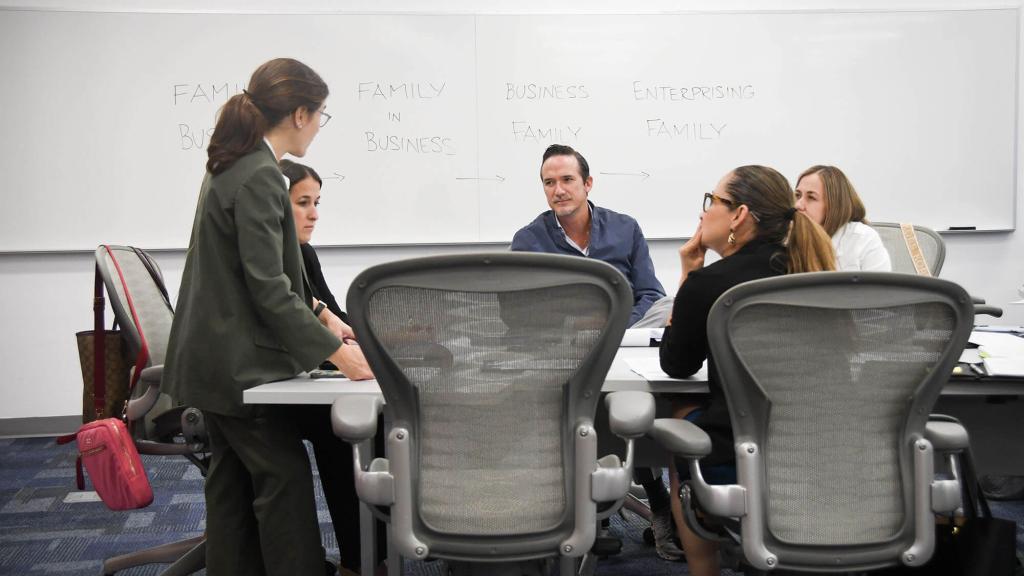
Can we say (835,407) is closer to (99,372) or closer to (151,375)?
(151,375)

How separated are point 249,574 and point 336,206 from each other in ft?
8.02

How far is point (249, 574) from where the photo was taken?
6.28 ft

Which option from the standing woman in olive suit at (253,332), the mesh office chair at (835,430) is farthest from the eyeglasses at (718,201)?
the standing woman in olive suit at (253,332)

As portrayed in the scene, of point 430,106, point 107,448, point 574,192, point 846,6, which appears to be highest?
point 846,6

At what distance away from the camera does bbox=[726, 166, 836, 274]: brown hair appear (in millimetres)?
1758

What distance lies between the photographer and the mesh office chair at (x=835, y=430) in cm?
141

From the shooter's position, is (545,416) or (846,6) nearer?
(545,416)

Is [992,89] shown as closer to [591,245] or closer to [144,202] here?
[591,245]

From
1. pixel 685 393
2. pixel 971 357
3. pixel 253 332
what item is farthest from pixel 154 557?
pixel 971 357

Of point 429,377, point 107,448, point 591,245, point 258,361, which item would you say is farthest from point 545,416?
point 591,245

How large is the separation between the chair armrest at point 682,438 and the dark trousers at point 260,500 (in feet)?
2.59

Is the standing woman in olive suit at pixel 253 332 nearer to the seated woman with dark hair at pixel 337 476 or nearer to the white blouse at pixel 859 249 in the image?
the seated woman with dark hair at pixel 337 476

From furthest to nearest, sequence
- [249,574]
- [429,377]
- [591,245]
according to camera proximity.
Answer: [591,245], [249,574], [429,377]

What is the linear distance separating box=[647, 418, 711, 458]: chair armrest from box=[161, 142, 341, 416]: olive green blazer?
692 millimetres
